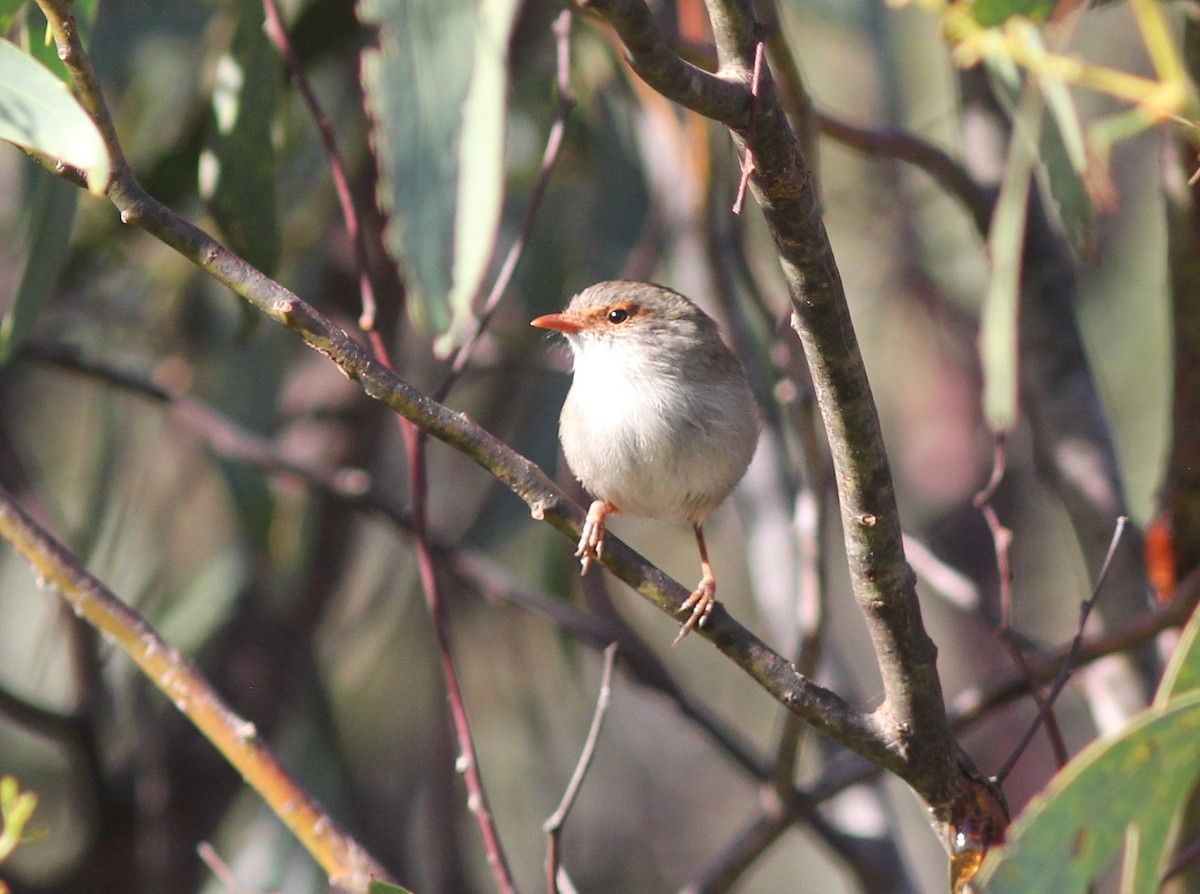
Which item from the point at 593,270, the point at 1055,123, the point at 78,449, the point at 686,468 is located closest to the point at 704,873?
the point at 686,468

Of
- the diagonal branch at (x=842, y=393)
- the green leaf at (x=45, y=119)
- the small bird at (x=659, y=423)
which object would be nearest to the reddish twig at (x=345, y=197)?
the small bird at (x=659, y=423)

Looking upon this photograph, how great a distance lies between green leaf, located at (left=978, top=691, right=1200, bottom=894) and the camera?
4.97 feet

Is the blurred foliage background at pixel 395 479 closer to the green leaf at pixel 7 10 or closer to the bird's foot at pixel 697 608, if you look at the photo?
the green leaf at pixel 7 10

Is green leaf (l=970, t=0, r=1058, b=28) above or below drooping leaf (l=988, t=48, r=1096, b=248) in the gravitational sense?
below

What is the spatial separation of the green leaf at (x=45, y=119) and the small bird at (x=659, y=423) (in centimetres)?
156

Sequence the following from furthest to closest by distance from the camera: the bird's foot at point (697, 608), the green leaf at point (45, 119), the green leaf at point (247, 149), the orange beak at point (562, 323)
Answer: the orange beak at point (562, 323) < the green leaf at point (247, 149) < the bird's foot at point (697, 608) < the green leaf at point (45, 119)

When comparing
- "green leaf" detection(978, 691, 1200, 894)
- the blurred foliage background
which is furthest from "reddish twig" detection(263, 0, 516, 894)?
"green leaf" detection(978, 691, 1200, 894)

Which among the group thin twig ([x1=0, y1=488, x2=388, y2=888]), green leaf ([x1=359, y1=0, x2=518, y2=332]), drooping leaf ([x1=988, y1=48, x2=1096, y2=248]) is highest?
drooping leaf ([x1=988, y1=48, x2=1096, y2=248])

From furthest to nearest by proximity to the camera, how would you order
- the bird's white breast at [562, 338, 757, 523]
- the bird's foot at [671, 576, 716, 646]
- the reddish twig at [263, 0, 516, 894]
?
the bird's white breast at [562, 338, 757, 523]
the reddish twig at [263, 0, 516, 894]
the bird's foot at [671, 576, 716, 646]

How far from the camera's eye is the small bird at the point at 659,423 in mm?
3275

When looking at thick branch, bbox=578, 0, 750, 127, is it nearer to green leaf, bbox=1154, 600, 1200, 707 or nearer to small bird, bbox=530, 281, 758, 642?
green leaf, bbox=1154, 600, 1200, 707

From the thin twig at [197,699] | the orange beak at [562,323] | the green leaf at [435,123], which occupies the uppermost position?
the green leaf at [435,123]

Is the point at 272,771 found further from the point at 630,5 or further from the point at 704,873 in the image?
the point at 630,5

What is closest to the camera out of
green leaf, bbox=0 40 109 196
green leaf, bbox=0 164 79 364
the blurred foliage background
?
green leaf, bbox=0 40 109 196
